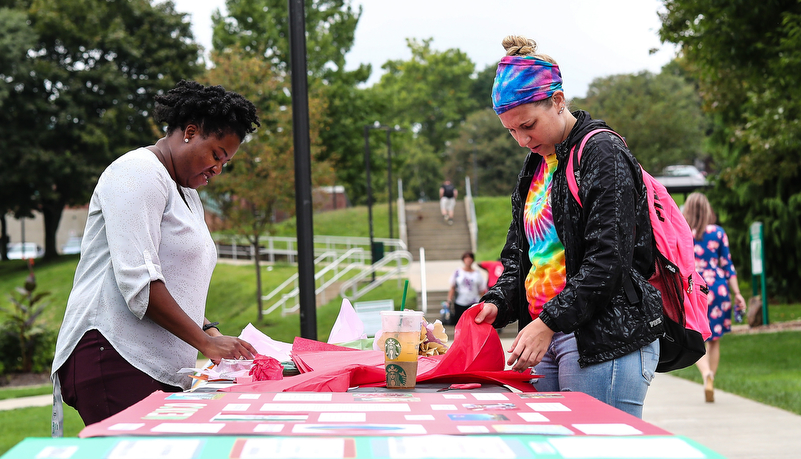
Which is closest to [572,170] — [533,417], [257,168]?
[533,417]

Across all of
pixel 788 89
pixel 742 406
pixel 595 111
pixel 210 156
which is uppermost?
pixel 595 111

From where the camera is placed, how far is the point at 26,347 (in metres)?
12.9

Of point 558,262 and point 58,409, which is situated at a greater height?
point 558,262

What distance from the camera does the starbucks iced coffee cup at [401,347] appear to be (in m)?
2.27

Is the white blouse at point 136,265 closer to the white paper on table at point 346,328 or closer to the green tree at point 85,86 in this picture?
the white paper on table at point 346,328

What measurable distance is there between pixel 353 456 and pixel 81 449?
0.51m

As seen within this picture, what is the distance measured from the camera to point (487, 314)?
8.48 feet

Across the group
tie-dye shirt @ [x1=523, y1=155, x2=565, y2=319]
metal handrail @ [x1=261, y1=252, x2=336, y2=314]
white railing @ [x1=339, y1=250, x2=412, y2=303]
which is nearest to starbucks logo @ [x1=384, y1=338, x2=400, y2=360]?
tie-dye shirt @ [x1=523, y1=155, x2=565, y2=319]

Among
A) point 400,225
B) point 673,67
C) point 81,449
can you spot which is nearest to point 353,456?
point 81,449

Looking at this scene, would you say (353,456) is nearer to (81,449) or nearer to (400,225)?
(81,449)

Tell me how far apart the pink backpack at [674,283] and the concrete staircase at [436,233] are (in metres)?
25.8

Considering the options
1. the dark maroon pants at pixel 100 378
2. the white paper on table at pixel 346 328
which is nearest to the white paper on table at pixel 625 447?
the dark maroon pants at pixel 100 378

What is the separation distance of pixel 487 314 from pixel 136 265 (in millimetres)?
1151

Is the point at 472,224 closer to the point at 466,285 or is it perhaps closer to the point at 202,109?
the point at 466,285
